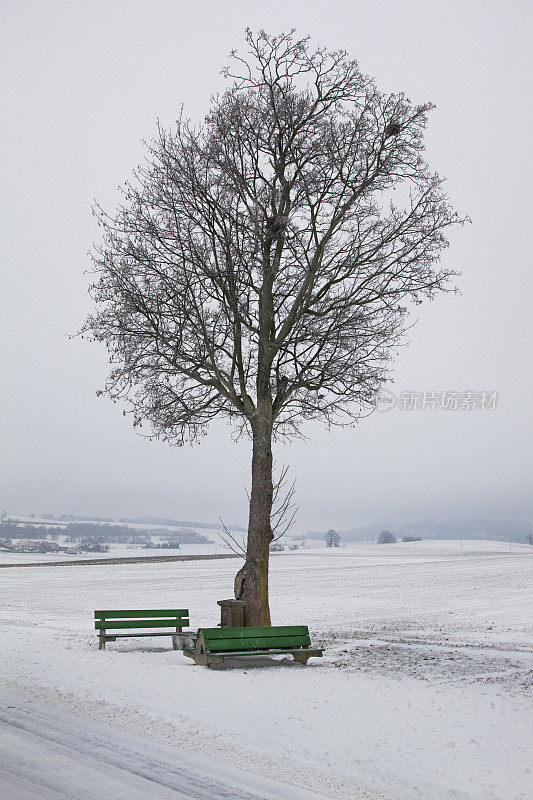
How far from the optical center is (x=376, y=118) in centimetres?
1775

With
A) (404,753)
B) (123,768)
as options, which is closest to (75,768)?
(123,768)

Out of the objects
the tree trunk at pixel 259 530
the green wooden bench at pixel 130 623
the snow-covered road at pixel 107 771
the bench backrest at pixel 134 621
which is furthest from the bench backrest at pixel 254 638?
the snow-covered road at pixel 107 771

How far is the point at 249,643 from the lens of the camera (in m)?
14.1

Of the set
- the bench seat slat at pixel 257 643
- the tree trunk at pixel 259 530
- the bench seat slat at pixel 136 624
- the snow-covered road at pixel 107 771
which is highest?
the tree trunk at pixel 259 530

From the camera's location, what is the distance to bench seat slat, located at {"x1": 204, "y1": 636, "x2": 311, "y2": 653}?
1388 cm

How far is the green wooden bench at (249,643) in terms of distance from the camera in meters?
13.9

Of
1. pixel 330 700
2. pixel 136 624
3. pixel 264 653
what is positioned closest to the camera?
pixel 330 700

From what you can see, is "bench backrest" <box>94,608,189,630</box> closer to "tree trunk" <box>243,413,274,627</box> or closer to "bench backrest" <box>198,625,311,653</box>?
"tree trunk" <box>243,413,274,627</box>

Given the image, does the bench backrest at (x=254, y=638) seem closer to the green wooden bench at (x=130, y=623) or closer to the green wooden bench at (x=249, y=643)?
the green wooden bench at (x=249, y=643)

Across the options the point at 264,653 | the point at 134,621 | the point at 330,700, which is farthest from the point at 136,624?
the point at 330,700

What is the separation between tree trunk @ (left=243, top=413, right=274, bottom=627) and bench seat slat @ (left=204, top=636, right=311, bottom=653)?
1.96m

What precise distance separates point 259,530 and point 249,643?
3.00m

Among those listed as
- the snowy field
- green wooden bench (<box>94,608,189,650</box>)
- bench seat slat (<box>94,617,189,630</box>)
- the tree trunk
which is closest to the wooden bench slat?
the snowy field

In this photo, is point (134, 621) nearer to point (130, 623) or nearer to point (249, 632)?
point (130, 623)
